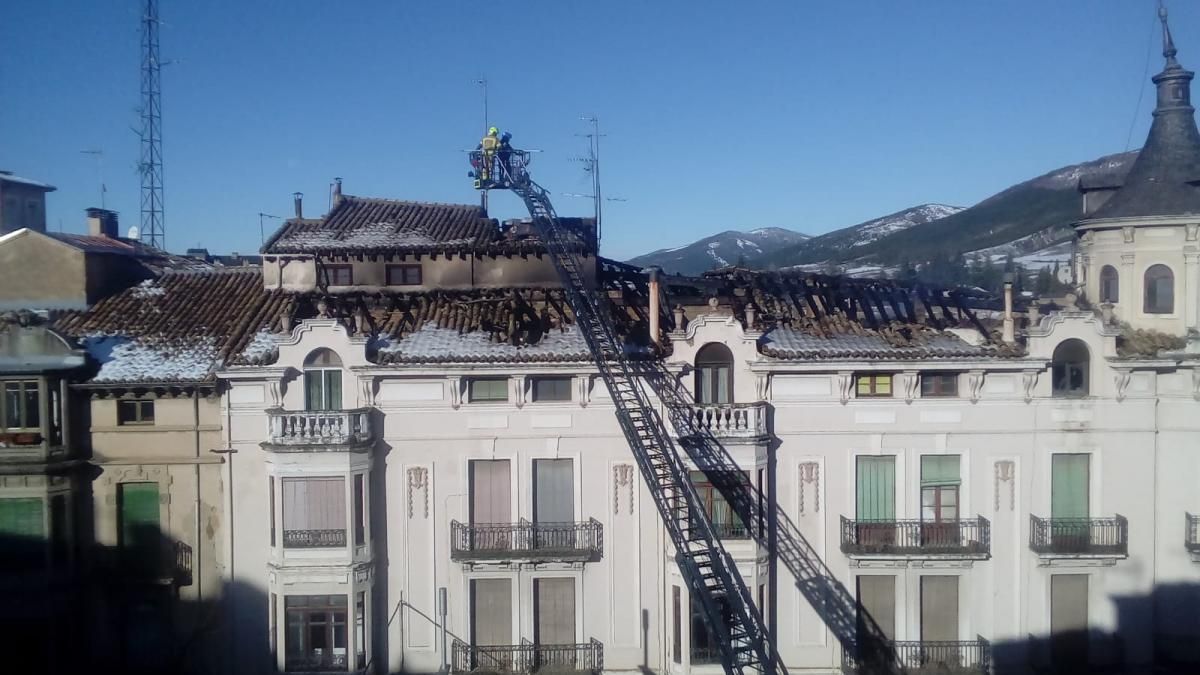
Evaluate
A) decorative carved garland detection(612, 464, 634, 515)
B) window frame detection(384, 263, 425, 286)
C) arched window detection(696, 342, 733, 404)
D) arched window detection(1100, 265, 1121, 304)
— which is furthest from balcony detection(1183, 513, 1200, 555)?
window frame detection(384, 263, 425, 286)

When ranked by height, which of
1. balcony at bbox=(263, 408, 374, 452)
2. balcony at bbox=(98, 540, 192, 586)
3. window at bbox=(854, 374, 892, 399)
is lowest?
balcony at bbox=(98, 540, 192, 586)

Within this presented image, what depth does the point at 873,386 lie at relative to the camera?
21703mm

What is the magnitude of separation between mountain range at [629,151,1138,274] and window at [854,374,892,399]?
66.2 ft

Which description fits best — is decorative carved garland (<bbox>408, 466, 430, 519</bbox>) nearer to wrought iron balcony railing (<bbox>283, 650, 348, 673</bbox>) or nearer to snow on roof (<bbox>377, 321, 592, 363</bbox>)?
snow on roof (<bbox>377, 321, 592, 363</bbox>)

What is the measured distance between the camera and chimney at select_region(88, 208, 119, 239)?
35469mm

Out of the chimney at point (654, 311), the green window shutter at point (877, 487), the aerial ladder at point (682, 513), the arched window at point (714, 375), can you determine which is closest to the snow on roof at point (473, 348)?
the aerial ladder at point (682, 513)

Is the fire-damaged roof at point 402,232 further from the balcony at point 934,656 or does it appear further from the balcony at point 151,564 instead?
the balcony at point 934,656

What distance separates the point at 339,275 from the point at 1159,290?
23.5 meters

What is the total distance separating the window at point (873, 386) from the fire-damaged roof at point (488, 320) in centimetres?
78

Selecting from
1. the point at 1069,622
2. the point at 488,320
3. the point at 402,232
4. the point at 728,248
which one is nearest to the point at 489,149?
the point at 402,232

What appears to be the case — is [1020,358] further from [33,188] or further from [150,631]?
[33,188]

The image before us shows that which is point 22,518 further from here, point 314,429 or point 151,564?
point 314,429

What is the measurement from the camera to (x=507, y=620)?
21.5 meters

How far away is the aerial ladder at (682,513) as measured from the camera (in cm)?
1852
